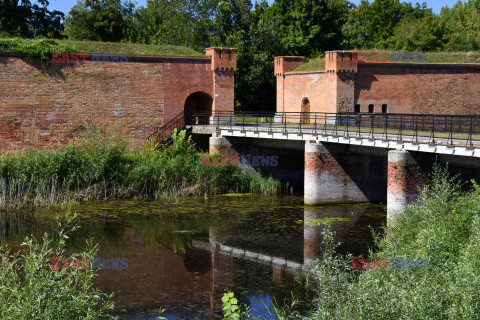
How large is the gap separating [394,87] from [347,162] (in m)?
11.1

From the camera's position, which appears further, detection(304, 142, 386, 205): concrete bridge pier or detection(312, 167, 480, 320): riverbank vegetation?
detection(304, 142, 386, 205): concrete bridge pier

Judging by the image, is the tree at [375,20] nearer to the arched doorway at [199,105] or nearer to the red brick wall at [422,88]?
the red brick wall at [422,88]

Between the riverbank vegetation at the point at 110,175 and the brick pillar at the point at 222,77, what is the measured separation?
13.3 ft

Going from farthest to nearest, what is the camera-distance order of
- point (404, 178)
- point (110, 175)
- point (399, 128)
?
point (110, 175) → point (399, 128) → point (404, 178)

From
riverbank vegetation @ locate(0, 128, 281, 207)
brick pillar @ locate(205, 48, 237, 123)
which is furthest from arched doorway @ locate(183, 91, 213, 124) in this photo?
riverbank vegetation @ locate(0, 128, 281, 207)

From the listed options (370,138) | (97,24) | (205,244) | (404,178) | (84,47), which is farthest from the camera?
(97,24)

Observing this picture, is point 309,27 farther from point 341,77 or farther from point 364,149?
point 364,149

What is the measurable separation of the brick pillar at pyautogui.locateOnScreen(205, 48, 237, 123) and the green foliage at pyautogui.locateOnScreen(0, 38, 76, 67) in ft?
23.4

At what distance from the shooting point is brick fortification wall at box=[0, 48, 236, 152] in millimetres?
26312

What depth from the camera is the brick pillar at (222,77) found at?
30.1 metres

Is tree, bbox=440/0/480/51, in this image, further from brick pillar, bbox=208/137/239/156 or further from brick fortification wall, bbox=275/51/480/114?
brick pillar, bbox=208/137/239/156

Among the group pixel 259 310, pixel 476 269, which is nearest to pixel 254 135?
pixel 259 310

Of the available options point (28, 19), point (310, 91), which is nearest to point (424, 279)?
point (310, 91)

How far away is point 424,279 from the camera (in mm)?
8500
